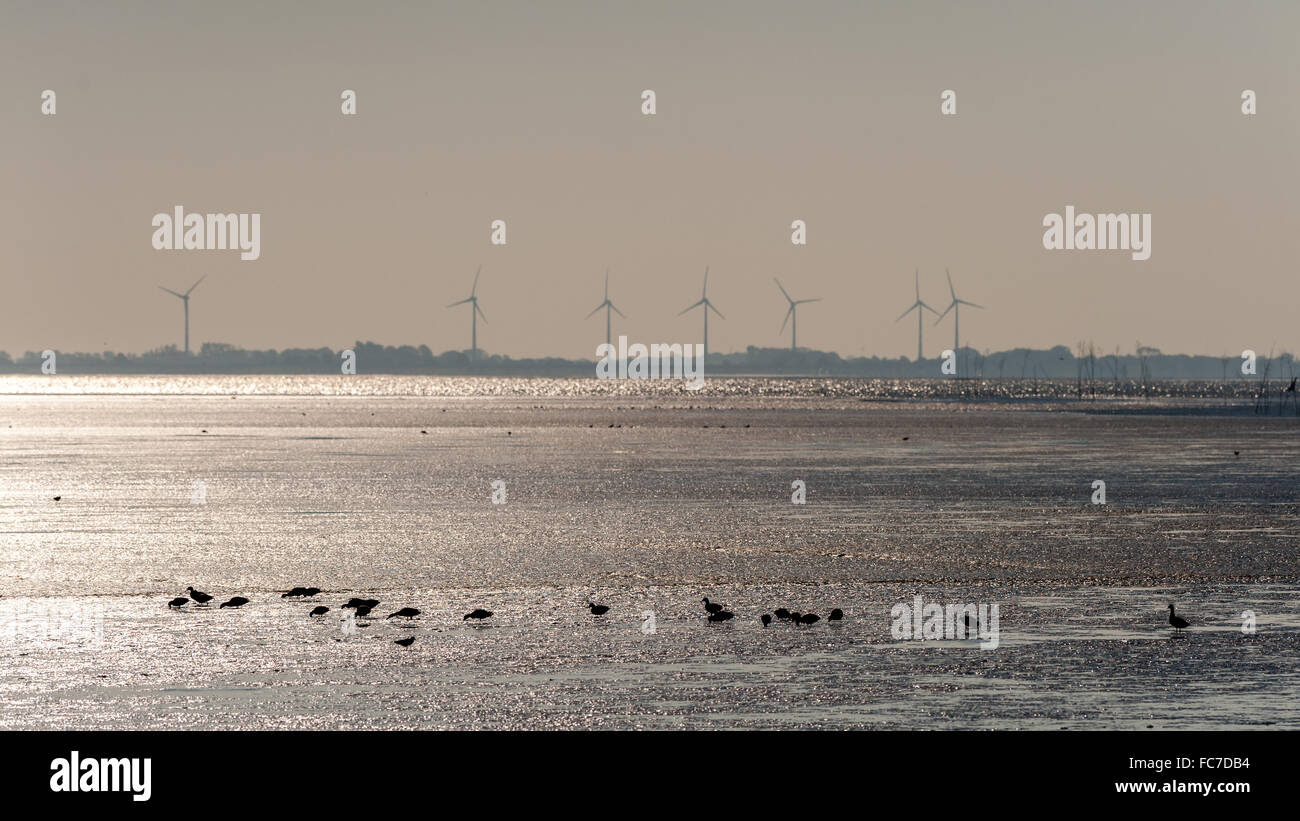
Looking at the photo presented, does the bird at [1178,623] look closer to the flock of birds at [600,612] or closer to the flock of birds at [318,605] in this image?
the flock of birds at [600,612]

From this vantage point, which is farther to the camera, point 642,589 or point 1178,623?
point 642,589

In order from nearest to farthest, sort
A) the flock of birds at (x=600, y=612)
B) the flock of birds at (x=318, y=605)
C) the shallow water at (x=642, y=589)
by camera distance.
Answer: the shallow water at (x=642, y=589) → the flock of birds at (x=600, y=612) → the flock of birds at (x=318, y=605)

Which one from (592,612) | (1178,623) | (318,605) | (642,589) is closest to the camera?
(1178,623)

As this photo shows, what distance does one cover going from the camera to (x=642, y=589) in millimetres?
25016

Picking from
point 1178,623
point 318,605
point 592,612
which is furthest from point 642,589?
point 1178,623

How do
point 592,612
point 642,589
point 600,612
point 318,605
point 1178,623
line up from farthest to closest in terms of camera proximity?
point 642,589, point 318,605, point 592,612, point 600,612, point 1178,623

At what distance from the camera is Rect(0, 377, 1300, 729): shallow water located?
16.5 metres

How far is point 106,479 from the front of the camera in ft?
159

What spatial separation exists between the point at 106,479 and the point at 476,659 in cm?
3279

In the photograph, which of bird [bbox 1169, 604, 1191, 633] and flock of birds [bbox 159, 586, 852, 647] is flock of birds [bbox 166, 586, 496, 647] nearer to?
flock of birds [bbox 159, 586, 852, 647]

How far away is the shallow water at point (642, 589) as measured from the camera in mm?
16531

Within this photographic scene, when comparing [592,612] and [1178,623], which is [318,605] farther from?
[1178,623]

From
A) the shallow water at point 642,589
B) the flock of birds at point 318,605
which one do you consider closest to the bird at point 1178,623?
the shallow water at point 642,589
